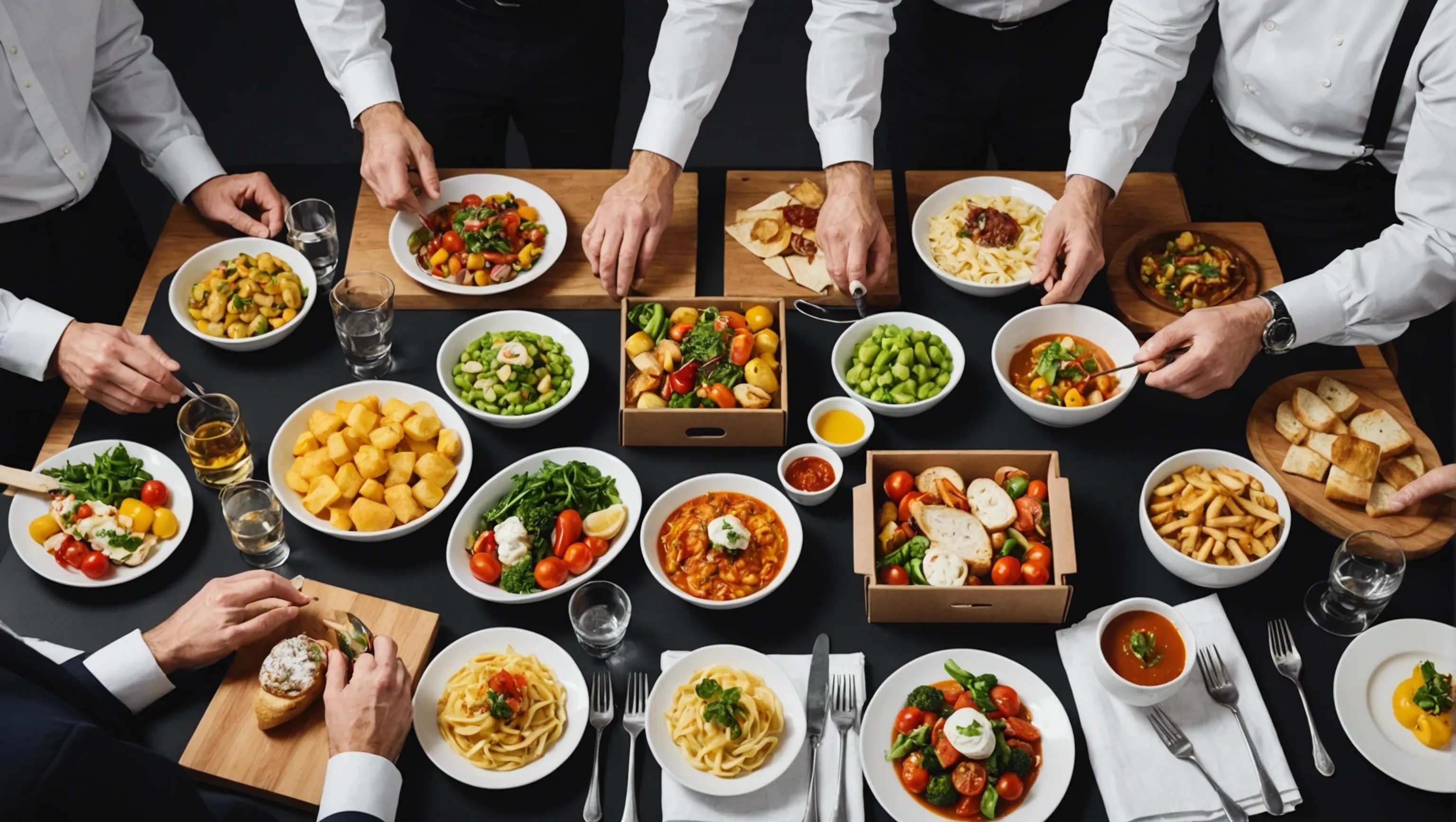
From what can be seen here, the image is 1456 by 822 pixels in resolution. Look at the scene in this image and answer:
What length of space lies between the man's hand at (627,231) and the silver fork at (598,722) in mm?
1264

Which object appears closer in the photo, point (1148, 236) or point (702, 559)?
point (702, 559)

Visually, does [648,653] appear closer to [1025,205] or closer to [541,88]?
[1025,205]

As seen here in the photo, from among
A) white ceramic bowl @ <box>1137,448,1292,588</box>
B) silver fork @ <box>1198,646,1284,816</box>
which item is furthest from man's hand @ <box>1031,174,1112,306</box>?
silver fork @ <box>1198,646,1284,816</box>

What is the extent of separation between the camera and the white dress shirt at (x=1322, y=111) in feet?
9.48

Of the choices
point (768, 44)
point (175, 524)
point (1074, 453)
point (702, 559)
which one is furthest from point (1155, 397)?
point (768, 44)

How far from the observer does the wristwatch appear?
294 cm

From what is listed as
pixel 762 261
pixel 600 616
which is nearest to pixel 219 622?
pixel 600 616

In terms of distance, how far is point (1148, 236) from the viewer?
3.35 meters

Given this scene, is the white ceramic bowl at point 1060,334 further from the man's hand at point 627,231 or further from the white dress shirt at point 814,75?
the man's hand at point 627,231

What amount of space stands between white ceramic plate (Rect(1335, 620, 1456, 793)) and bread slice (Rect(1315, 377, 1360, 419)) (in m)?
0.62

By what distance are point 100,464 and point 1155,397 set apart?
2929mm

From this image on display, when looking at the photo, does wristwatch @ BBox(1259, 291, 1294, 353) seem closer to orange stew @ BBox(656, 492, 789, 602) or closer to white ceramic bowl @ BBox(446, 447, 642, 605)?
orange stew @ BBox(656, 492, 789, 602)

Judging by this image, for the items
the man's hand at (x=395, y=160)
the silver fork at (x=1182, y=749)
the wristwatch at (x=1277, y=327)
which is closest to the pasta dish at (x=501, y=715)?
the silver fork at (x=1182, y=749)

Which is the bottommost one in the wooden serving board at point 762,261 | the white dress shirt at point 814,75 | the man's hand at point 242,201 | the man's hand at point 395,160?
the wooden serving board at point 762,261
